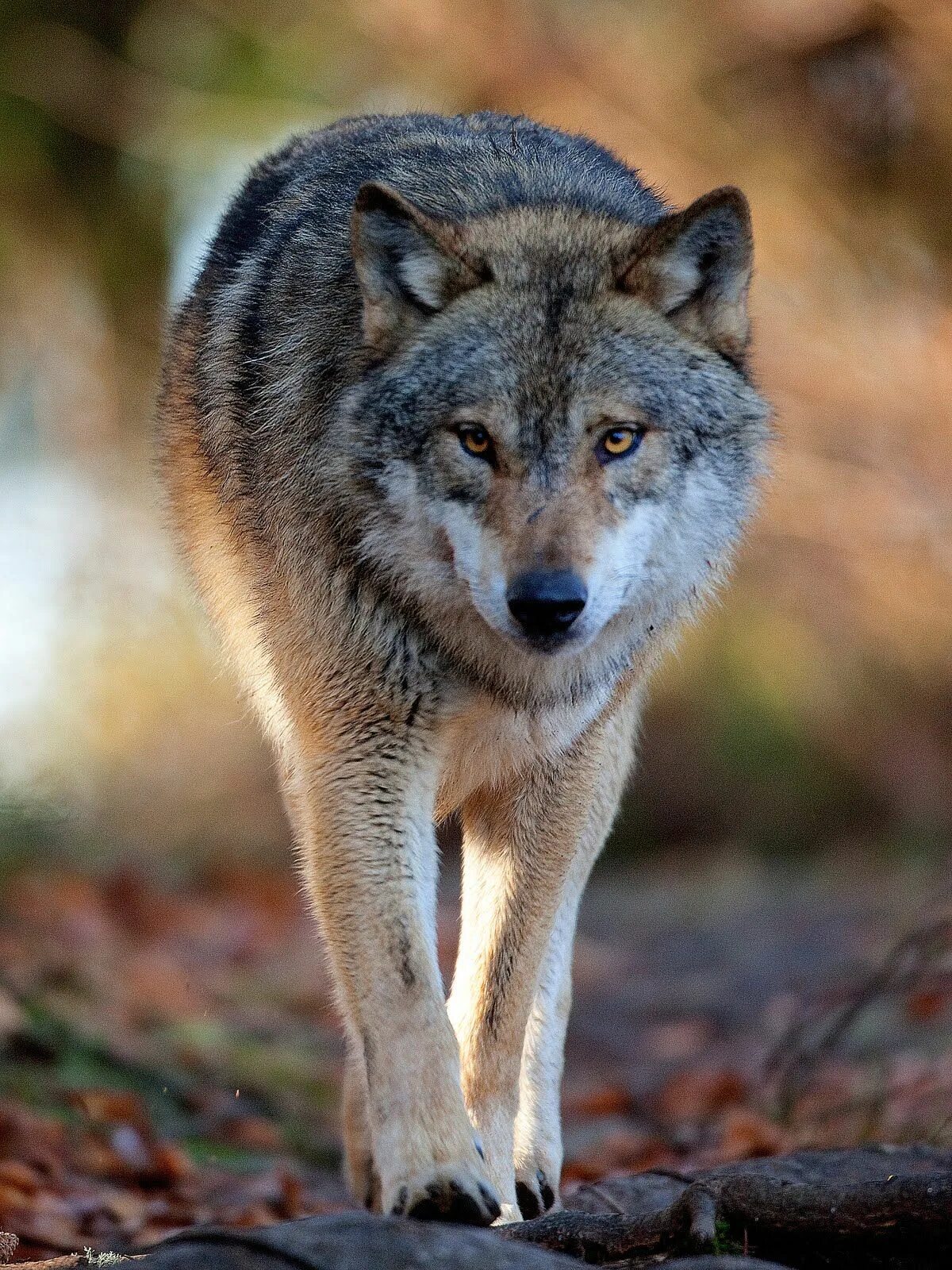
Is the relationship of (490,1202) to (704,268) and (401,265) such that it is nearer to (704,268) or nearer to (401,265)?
(401,265)

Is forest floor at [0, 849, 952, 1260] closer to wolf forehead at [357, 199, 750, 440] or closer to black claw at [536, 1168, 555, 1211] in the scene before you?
black claw at [536, 1168, 555, 1211]

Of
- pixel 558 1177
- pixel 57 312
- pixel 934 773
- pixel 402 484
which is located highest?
pixel 57 312

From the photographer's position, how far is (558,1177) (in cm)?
480

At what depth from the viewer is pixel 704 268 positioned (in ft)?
14.2

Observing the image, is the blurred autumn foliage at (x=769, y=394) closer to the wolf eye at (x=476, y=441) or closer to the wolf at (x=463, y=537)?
the wolf at (x=463, y=537)

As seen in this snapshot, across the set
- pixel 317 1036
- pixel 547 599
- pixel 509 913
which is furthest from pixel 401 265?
pixel 317 1036

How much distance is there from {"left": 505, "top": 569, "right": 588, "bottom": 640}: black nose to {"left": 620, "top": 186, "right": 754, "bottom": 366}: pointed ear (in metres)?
0.99

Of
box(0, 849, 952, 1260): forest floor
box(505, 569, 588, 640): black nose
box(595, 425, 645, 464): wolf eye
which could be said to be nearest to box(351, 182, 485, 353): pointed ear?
box(595, 425, 645, 464): wolf eye

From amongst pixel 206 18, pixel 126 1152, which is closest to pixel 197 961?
pixel 126 1152

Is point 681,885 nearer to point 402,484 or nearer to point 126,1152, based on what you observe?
point 126,1152

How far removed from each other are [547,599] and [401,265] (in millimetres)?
1099

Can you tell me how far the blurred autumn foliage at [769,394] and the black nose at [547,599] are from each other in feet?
24.9

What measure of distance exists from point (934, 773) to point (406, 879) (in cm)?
868

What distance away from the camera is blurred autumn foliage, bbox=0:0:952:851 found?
11695 millimetres
